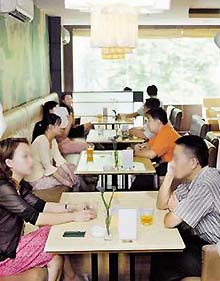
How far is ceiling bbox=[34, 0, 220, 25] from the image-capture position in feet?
24.1

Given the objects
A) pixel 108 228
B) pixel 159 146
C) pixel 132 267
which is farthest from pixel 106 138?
pixel 108 228

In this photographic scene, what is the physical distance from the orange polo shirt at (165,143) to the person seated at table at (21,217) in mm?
2169

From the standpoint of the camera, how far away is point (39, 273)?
2705 mm

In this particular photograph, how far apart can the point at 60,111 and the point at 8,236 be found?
4430 millimetres

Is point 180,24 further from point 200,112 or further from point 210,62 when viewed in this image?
point 200,112

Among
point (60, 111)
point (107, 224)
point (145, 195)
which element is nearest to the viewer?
point (107, 224)

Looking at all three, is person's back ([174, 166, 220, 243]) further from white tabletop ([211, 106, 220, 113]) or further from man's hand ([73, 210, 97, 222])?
white tabletop ([211, 106, 220, 113])

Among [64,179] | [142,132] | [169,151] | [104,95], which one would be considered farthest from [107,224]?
[104,95]

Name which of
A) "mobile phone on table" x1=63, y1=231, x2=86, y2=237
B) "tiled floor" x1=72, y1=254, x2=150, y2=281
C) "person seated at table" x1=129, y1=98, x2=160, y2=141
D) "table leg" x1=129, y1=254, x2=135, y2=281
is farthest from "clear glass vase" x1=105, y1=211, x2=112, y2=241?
"person seated at table" x1=129, y1=98, x2=160, y2=141

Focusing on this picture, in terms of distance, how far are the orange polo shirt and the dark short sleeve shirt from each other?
247 centimetres

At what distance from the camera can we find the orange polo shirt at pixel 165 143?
5102 mm

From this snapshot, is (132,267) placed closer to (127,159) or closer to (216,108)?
(127,159)

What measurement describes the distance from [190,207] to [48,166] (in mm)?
2353

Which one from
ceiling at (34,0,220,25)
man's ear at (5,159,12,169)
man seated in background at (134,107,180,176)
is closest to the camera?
man's ear at (5,159,12,169)
